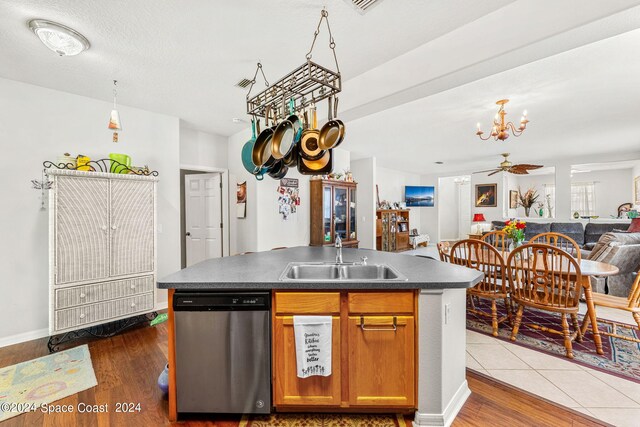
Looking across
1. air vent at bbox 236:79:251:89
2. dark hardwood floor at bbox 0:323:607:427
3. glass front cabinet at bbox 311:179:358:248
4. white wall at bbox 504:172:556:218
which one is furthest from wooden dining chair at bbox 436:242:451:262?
white wall at bbox 504:172:556:218

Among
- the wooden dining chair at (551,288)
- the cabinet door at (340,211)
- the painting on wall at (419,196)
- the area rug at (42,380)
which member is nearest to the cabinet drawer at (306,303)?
the area rug at (42,380)

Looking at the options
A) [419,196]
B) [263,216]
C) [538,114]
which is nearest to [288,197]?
[263,216]

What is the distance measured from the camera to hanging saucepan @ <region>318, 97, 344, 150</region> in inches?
70.5

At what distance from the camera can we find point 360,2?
5.37ft

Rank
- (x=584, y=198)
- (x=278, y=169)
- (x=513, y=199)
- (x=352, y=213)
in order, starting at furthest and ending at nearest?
(x=513, y=199), (x=584, y=198), (x=352, y=213), (x=278, y=169)

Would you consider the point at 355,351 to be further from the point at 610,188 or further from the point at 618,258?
the point at 610,188

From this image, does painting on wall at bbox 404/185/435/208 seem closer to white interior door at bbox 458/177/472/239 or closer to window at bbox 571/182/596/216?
white interior door at bbox 458/177/472/239

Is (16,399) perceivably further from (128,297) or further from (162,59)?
(162,59)

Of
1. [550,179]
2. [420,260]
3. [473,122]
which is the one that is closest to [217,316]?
[420,260]

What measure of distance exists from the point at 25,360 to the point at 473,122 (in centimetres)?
593

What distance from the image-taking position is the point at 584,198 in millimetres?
8547

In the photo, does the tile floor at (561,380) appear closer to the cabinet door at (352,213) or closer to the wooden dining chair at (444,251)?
the wooden dining chair at (444,251)

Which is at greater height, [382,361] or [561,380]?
[382,361]

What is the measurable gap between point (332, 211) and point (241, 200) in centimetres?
157
